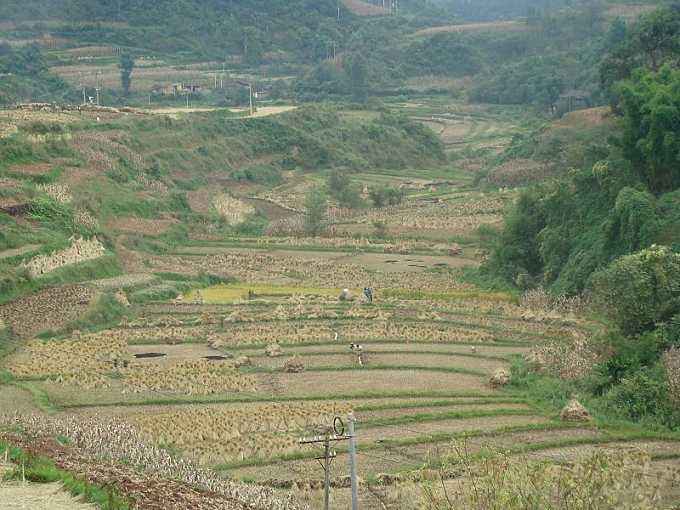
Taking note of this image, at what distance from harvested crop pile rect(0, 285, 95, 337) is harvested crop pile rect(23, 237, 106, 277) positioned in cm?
105

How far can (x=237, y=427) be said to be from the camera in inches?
913

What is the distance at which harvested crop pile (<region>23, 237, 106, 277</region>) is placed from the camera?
3569cm

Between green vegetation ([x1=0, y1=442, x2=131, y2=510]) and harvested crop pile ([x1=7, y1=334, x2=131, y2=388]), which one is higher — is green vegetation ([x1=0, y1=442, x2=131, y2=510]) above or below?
above

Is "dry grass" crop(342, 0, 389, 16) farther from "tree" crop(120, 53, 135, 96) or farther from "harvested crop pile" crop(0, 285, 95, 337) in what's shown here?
"harvested crop pile" crop(0, 285, 95, 337)

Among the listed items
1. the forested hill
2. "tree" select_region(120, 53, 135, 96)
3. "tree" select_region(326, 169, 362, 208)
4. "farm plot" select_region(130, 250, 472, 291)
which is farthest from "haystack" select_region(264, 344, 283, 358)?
the forested hill

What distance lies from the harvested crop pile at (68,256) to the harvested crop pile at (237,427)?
12371mm

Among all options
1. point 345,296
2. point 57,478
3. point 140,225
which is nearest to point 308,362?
point 345,296

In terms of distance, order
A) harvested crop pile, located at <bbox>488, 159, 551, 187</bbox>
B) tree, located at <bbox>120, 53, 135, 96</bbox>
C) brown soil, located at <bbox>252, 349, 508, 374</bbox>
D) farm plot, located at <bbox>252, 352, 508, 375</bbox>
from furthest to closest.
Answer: tree, located at <bbox>120, 53, 135, 96</bbox>
harvested crop pile, located at <bbox>488, 159, 551, 187</bbox>
brown soil, located at <bbox>252, 349, 508, 374</bbox>
farm plot, located at <bbox>252, 352, 508, 375</bbox>

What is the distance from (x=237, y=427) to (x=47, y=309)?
12102 mm

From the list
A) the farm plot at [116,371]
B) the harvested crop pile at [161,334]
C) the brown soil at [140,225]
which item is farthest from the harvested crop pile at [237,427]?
the brown soil at [140,225]

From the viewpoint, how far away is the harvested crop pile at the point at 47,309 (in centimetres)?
3225

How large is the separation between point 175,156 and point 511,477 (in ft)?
158

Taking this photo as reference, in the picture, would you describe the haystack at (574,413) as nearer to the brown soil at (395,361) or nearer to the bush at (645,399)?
the bush at (645,399)

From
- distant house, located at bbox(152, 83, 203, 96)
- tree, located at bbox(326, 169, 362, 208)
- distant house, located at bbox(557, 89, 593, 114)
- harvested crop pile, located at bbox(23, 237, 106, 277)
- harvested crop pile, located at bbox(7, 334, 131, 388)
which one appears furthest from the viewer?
distant house, located at bbox(152, 83, 203, 96)
